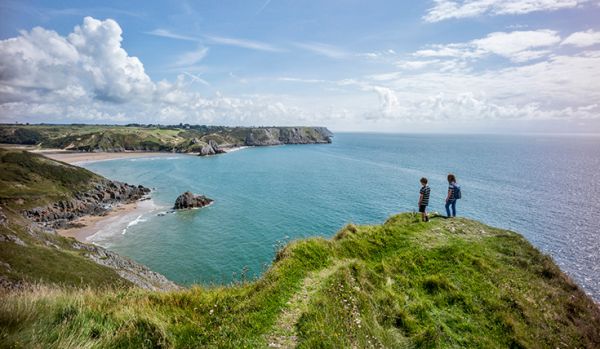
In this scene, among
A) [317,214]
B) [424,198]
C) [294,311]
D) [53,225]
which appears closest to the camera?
[294,311]

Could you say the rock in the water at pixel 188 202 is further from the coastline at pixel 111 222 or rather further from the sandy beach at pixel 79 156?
the sandy beach at pixel 79 156

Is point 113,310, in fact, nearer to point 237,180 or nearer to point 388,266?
point 388,266

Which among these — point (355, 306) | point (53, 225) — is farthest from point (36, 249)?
point (355, 306)

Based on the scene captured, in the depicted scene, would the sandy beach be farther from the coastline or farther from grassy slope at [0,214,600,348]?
Result: grassy slope at [0,214,600,348]

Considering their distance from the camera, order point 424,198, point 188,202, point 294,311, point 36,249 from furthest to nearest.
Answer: point 188,202
point 36,249
point 424,198
point 294,311

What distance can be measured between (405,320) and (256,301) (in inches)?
203

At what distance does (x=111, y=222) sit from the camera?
59.6 metres

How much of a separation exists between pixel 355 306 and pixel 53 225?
68.5 metres

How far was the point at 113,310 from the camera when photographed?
8.19 metres

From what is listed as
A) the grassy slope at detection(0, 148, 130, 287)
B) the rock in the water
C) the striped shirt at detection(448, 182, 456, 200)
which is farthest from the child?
the rock in the water

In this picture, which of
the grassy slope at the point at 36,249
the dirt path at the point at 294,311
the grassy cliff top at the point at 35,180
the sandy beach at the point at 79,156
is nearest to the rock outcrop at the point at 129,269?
the grassy slope at the point at 36,249

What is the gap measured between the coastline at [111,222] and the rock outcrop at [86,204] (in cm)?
241

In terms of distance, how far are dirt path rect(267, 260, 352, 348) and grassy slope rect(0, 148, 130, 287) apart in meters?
6.89

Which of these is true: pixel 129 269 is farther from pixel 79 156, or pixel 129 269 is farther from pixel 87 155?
pixel 87 155
